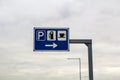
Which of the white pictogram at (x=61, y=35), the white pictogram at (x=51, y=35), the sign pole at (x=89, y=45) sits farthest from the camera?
the sign pole at (x=89, y=45)

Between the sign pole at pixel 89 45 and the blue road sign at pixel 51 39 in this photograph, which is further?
the sign pole at pixel 89 45

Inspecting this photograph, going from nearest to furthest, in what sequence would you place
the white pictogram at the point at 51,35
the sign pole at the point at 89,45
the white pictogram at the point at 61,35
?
1. the white pictogram at the point at 51,35
2. the white pictogram at the point at 61,35
3. the sign pole at the point at 89,45

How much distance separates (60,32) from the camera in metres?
30.1

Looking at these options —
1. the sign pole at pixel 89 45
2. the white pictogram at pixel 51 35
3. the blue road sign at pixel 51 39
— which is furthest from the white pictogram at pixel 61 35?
the sign pole at pixel 89 45

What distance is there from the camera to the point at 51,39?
29.9m

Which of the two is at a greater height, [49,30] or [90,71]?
[49,30]

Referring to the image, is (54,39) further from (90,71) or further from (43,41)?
(90,71)

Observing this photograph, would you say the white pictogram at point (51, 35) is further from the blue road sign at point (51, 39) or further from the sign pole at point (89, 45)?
the sign pole at point (89, 45)

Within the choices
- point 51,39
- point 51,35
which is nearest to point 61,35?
point 51,35

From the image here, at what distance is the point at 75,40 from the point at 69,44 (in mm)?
495

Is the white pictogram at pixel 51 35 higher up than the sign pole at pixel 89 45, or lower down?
higher up

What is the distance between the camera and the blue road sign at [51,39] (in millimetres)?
29906

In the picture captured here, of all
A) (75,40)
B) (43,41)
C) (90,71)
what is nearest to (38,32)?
(43,41)

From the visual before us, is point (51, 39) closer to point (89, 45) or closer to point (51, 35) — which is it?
point (51, 35)
